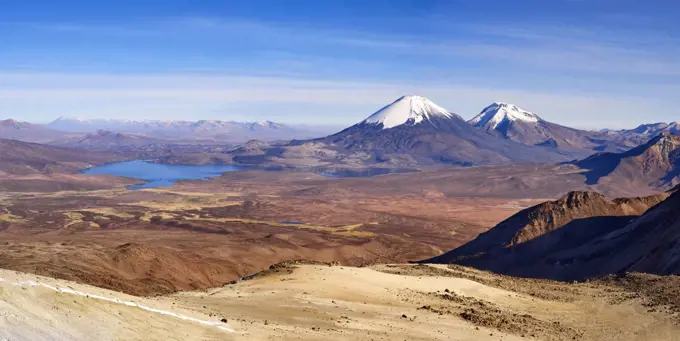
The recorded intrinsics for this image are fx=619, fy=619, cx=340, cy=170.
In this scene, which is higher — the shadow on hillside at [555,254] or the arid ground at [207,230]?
the shadow on hillside at [555,254]

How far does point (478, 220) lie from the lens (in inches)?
5684

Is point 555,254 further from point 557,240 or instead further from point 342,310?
point 342,310

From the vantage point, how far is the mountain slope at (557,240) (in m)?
64.1

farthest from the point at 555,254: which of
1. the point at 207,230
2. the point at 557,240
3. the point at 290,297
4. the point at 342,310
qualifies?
the point at 207,230

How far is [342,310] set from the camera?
25.8 m

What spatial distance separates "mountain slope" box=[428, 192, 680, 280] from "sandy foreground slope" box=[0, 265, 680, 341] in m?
24.6

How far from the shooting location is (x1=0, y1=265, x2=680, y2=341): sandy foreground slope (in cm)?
1716

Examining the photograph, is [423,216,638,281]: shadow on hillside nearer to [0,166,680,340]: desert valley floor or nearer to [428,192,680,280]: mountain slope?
[428,192,680,280]: mountain slope

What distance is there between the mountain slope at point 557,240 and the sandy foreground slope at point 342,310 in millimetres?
24577

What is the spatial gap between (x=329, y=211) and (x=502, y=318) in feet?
419

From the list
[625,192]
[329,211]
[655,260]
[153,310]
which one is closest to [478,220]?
[329,211]

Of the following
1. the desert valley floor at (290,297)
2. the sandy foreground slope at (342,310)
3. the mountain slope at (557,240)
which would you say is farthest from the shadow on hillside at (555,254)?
the sandy foreground slope at (342,310)

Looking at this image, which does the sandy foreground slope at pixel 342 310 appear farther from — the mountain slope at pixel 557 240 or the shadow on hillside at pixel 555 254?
the shadow on hillside at pixel 555 254

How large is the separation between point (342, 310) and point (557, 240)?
56615mm
